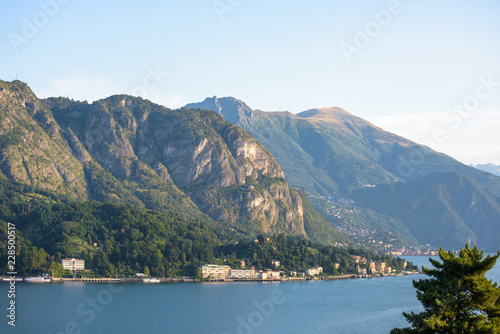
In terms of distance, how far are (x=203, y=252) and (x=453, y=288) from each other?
366 ft

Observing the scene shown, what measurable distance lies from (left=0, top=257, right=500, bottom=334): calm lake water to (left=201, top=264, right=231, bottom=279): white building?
1084cm

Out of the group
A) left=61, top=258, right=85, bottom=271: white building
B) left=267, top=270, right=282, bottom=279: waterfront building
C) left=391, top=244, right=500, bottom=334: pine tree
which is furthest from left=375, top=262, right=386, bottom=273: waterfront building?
left=391, top=244, right=500, bottom=334: pine tree

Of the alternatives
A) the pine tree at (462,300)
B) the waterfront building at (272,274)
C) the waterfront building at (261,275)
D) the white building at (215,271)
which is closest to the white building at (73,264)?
the white building at (215,271)

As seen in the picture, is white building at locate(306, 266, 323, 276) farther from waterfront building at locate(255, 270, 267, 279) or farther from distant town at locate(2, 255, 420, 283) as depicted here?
waterfront building at locate(255, 270, 267, 279)

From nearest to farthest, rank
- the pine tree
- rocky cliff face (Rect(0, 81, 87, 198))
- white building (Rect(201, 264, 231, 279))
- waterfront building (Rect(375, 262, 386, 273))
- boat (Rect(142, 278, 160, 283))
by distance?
the pine tree → boat (Rect(142, 278, 160, 283)) → white building (Rect(201, 264, 231, 279)) → rocky cliff face (Rect(0, 81, 87, 198)) → waterfront building (Rect(375, 262, 386, 273))

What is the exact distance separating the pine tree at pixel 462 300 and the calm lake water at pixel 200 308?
41.1m

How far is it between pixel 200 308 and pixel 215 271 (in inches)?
1842

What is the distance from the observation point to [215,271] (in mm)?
130500

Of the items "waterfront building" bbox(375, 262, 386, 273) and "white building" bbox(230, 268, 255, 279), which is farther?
"waterfront building" bbox(375, 262, 386, 273)

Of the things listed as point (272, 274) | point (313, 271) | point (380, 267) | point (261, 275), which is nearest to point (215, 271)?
point (261, 275)

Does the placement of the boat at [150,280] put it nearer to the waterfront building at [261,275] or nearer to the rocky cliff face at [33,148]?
the waterfront building at [261,275]

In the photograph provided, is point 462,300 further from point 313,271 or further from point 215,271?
point 313,271

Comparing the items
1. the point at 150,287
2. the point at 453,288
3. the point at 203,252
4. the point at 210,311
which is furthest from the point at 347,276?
the point at 453,288

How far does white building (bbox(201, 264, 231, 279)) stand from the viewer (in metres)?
129
